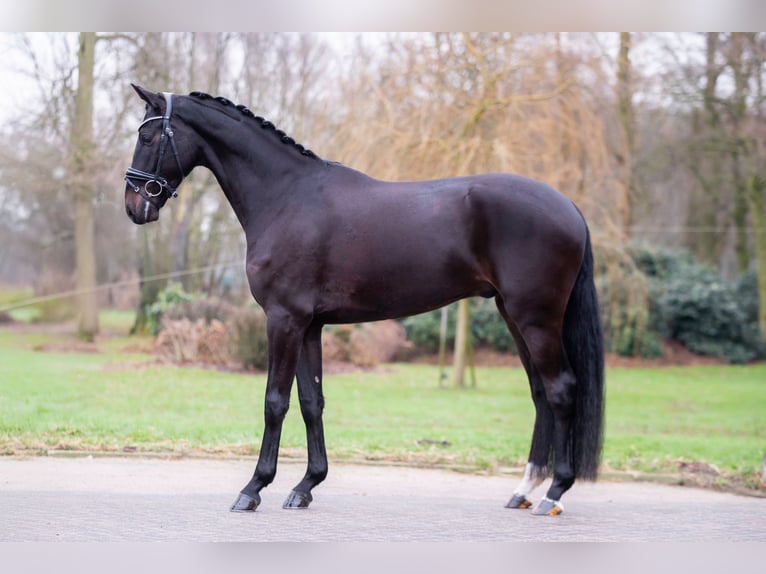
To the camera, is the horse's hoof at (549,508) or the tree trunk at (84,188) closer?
the horse's hoof at (549,508)

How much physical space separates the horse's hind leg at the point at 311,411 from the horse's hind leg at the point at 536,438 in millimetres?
1087

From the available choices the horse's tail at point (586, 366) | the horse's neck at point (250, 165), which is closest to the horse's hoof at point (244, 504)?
the horse's neck at point (250, 165)

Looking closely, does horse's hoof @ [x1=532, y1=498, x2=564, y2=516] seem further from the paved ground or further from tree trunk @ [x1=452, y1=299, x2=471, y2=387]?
tree trunk @ [x1=452, y1=299, x2=471, y2=387]

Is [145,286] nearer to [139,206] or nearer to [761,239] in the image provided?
[139,206]

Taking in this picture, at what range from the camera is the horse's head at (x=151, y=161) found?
15.1 feet

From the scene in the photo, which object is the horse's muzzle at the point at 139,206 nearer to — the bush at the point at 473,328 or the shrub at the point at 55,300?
the shrub at the point at 55,300

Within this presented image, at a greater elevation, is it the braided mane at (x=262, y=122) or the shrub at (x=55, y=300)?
the braided mane at (x=262, y=122)

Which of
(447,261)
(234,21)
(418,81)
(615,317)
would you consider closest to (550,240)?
(447,261)


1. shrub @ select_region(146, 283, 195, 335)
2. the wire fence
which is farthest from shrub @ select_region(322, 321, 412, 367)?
shrub @ select_region(146, 283, 195, 335)

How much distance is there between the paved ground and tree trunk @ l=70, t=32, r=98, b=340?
3788mm

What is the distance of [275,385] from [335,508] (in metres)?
0.83

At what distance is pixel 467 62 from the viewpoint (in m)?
9.76

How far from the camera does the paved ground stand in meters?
4.19

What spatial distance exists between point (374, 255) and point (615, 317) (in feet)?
32.1
